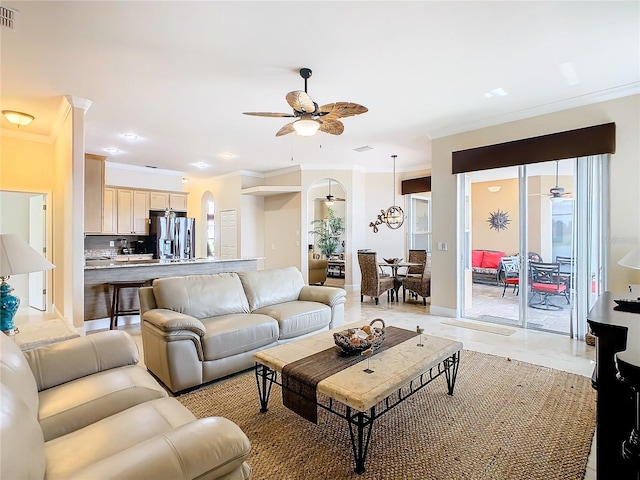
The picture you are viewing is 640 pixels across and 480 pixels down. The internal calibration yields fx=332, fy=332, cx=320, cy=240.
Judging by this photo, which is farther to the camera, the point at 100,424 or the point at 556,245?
the point at 556,245

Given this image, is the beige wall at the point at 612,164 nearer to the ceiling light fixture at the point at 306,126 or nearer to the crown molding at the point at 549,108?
the crown molding at the point at 549,108

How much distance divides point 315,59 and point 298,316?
2.52m

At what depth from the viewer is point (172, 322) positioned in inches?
103

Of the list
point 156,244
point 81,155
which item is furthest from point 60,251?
point 156,244

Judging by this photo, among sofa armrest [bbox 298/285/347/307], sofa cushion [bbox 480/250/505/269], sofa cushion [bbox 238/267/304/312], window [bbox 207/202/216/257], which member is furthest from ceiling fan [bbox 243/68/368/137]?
window [bbox 207/202/216/257]

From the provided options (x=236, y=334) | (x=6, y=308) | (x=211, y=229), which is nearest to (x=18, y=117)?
(x=6, y=308)

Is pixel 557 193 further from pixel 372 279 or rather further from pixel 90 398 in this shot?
pixel 90 398

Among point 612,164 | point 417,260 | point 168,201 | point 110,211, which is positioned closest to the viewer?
point 612,164

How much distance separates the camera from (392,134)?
17.8ft

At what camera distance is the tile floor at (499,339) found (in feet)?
11.2

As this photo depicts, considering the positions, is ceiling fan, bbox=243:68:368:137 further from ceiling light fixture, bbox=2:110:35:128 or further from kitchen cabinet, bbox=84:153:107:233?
kitchen cabinet, bbox=84:153:107:233

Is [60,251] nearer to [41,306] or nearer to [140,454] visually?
[41,306]

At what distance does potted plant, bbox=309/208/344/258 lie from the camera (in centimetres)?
1080

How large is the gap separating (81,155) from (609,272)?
6362 millimetres
